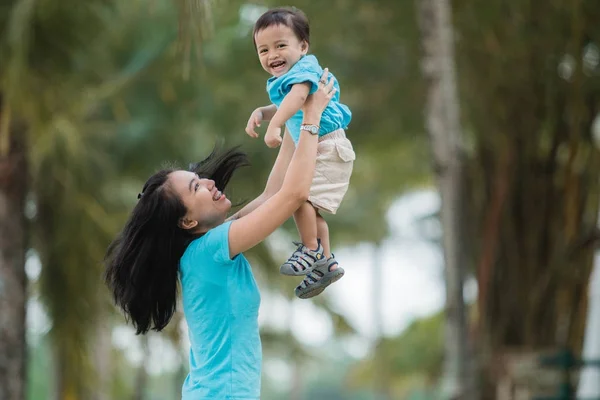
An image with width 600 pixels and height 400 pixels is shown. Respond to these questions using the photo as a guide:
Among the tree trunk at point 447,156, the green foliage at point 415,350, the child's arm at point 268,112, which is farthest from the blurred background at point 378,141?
the green foliage at point 415,350

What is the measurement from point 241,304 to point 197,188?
0.34m

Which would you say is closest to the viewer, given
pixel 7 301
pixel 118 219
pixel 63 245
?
pixel 7 301

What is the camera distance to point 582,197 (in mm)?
10117

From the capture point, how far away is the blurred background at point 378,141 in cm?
792

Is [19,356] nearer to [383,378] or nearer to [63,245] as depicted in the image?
[63,245]

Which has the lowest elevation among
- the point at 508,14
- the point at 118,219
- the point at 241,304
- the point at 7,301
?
the point at 241,304

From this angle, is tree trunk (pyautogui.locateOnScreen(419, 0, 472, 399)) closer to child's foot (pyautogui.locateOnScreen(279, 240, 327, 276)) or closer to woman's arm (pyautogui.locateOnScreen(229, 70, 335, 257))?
child's foot (pyautogui.locateOnScreen(279, 240, 327, 276))

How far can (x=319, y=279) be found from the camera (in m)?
2.83

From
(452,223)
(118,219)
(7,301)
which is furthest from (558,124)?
(7,301)

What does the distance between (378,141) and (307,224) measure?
31.5ft

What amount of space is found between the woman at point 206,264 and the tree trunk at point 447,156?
4.42m

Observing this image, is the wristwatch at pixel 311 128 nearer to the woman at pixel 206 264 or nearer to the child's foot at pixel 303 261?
the woman at pixel 206 264

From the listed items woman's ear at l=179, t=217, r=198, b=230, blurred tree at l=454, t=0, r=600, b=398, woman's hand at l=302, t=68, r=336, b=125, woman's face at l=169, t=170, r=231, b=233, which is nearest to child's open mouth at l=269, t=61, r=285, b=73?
woman's hand at l=302, t=68, r=336, b=125

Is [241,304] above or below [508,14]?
below
